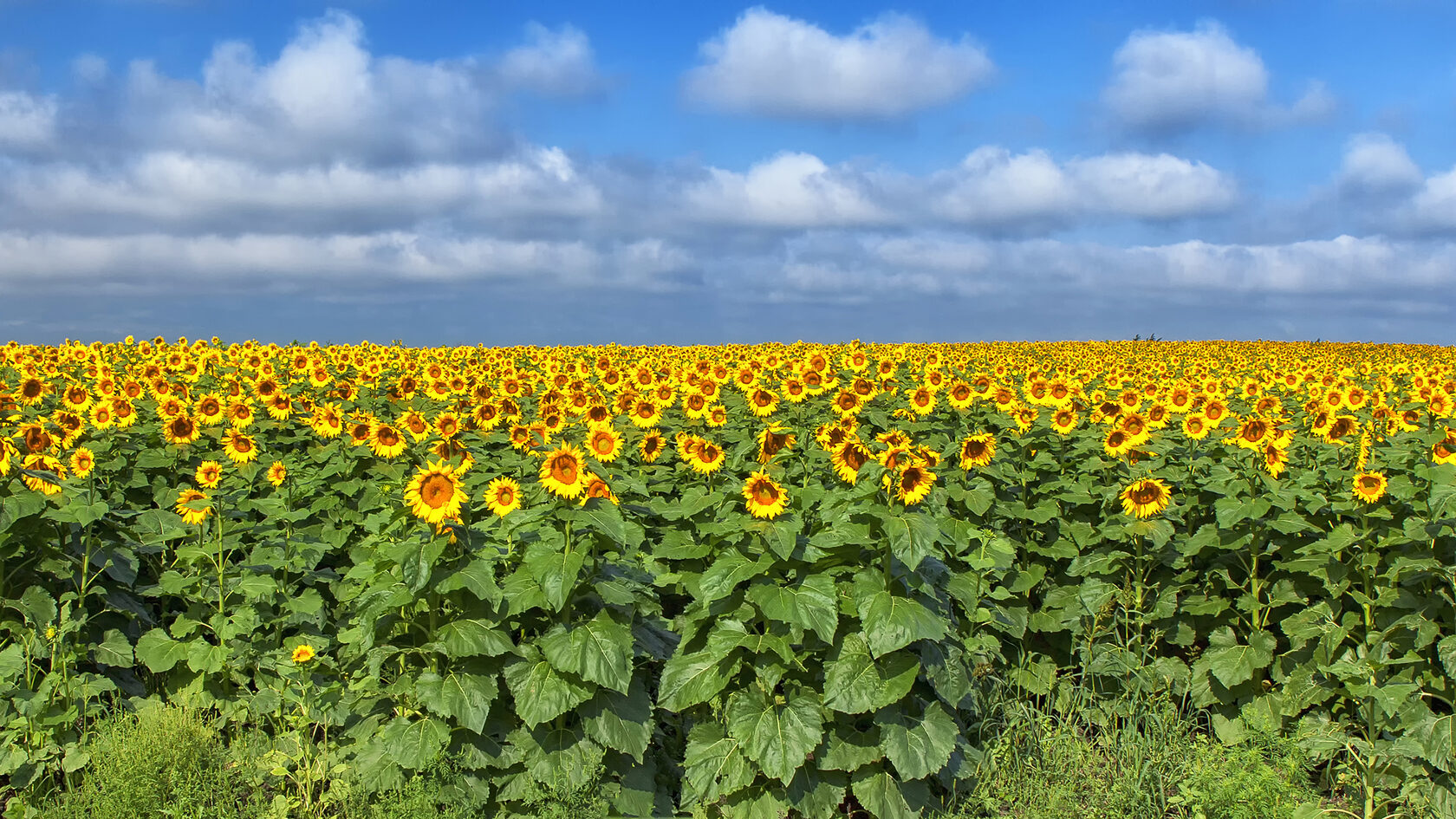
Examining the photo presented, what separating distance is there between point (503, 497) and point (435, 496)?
1.67ft

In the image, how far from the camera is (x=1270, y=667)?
6.91m

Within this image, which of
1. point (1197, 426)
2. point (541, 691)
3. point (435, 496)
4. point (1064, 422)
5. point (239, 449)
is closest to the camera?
point (541, 691)

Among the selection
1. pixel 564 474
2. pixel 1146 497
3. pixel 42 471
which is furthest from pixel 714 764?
pixel 42 471

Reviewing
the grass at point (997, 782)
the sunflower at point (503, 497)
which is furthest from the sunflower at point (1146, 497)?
the sunflower at point (503, 497)

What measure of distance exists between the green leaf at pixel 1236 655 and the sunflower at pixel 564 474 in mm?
4601

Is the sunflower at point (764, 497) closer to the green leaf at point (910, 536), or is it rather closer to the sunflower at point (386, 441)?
the green leaf at point (910, 536)

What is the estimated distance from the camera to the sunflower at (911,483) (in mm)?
4898

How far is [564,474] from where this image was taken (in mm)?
4961

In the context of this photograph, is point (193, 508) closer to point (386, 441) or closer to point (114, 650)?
point (114, 650)

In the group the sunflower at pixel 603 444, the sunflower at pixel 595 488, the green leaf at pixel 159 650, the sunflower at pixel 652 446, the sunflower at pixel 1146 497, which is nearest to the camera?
the sunflower at pixel 595 488

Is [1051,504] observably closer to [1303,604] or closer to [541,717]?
[1303,604]

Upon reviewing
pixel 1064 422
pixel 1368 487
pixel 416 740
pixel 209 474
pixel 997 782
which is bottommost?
pixel 997 782

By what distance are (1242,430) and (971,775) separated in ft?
11.7

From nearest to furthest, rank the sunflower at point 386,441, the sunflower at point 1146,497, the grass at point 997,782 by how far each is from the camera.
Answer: the grass at point 997,782 < the sunflower at point 1146,497 < the sunflower at point 386,441
